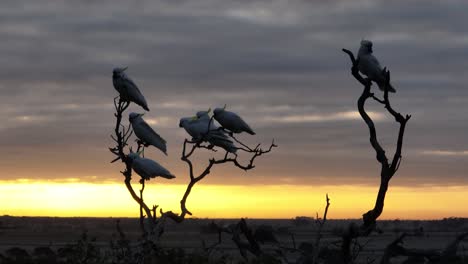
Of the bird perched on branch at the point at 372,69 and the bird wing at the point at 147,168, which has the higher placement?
the bird perched on branch at the point at 372,69

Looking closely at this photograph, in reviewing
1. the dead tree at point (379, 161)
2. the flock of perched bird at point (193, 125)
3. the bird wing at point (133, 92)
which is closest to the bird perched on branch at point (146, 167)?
the flock of perched bird at point (193, 125)

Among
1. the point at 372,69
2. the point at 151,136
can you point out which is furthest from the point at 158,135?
the point at 372,69

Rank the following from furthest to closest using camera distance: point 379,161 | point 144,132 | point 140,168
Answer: point 144,132 < point 140,168 < point 379,161

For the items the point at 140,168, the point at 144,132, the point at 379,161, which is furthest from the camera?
the point at 144,132

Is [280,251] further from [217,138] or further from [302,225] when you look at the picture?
[302,225]

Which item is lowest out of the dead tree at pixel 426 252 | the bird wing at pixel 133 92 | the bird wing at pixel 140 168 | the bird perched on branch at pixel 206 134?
the dead tree at pixel 426 252

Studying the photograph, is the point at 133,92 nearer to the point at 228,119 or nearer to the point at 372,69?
the point at 228,119

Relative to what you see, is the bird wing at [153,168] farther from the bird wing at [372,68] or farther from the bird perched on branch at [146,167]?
the bird wing at [372,68]

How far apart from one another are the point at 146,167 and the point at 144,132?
862 millimetres

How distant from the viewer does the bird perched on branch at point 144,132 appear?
14.2 m

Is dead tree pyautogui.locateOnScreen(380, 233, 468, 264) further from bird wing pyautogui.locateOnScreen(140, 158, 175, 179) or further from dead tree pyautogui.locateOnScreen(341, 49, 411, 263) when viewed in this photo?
bird wing pyautogui.locateOnScreen(140, 158, 175, 179)

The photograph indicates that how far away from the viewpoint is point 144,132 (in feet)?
46.6

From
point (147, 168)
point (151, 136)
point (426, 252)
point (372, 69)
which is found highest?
point (372, 69)

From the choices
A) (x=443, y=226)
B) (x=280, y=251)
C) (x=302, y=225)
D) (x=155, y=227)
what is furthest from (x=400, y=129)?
(x=302, y=225)
